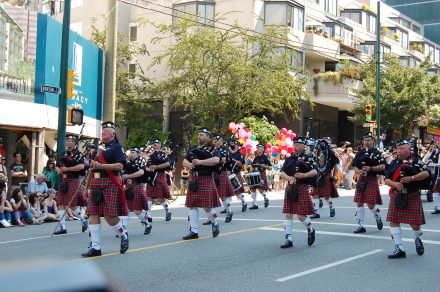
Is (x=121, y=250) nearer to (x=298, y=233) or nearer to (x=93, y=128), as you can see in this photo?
(x=298, y=233)

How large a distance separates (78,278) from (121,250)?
26.4 feet

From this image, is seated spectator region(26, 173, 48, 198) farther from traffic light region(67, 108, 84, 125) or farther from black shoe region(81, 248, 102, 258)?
black shoe region(81, 248, 102, 258)

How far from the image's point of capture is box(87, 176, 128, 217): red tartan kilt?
27.7ft

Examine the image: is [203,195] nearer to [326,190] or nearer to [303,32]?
[326,190]

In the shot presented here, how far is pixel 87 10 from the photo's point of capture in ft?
124

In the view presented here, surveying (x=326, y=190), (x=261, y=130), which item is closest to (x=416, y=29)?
(x=261, y=130)

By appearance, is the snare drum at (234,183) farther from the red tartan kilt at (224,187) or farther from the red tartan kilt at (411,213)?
the red tartan kilt at (411,213)

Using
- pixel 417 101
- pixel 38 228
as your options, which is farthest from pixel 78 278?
pixel 417 101

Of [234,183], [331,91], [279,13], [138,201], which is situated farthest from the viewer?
[331,91]

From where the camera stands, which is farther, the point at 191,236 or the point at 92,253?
the point at 191,236

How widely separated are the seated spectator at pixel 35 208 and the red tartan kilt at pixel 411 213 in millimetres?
9038

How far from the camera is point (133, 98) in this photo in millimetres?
32875

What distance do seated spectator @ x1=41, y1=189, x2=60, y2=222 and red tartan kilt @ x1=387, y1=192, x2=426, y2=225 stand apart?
8975 millimetres

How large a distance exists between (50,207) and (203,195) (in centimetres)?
635
